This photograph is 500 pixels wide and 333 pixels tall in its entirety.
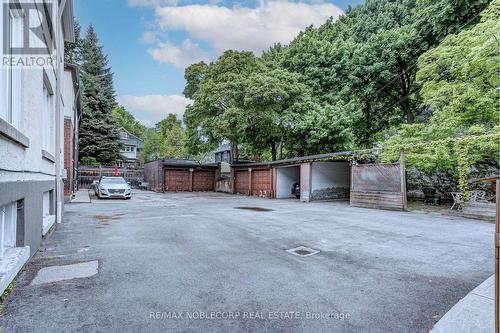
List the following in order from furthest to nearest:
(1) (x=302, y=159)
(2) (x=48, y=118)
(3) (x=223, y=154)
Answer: (3) (x=223, y=154)
(1) (x=302, y=159)
(2) (x=48, y=118)

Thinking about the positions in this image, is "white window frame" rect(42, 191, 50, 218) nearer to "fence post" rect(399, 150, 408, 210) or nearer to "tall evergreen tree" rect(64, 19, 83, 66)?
"fence post" rect(399, 150, 408, 210)

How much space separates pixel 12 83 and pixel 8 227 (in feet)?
5.73

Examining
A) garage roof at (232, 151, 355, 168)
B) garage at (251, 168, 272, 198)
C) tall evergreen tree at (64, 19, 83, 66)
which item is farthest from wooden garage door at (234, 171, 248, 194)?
tall evergreen tree at (64, 19, 83, 66)

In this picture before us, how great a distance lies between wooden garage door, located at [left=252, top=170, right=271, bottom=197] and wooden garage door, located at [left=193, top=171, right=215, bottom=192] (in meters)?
6.45

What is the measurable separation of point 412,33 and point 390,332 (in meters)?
20.6

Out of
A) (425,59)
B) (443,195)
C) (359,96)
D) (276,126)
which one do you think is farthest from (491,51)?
(276,126)

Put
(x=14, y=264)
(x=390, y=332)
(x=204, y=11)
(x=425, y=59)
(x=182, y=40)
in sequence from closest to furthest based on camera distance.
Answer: (x=390, y=332) → (x=14, y=264) → (x=425, y=59) → (x=204, y=11) → (x=182, y=40)

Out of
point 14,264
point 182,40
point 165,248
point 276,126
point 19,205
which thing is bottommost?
point 165,248

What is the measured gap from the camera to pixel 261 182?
69.8 ft

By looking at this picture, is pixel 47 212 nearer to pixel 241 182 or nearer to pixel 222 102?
pixel 222 102

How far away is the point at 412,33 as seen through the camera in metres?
18.2

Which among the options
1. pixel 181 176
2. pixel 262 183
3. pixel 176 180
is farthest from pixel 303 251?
pixel 181 176

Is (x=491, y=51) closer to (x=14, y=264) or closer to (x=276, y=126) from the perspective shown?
(x=276, y=126)

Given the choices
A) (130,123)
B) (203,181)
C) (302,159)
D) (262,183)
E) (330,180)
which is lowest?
(203,181)
